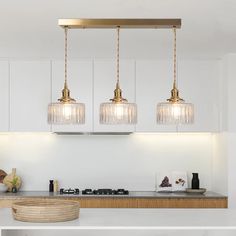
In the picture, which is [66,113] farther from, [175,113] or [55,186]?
[55,186]

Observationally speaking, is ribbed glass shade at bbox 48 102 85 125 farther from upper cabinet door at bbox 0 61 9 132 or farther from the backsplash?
the backsplash

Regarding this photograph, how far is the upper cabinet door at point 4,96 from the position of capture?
21.8 ft

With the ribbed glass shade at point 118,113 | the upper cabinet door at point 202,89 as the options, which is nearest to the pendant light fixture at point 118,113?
the ribbed glass shade at point 118,113

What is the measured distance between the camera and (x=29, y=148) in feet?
23.1

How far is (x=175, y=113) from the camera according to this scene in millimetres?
3881

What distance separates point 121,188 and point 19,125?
1.47 metres

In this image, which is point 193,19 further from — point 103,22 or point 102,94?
point 102,94

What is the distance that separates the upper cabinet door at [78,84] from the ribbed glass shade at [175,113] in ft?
9.22

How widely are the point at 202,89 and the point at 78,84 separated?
4.78ft

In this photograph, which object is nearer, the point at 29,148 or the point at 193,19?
the point at 193,19

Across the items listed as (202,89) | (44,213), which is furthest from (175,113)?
(202,89)

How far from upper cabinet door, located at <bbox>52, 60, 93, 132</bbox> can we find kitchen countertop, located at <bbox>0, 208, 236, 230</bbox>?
2.25m

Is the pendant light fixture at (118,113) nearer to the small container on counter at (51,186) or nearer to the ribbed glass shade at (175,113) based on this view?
the ribbed glass shade at (175,113)

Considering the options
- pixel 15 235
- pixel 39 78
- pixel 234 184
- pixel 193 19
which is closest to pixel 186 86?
pixel 234 184
